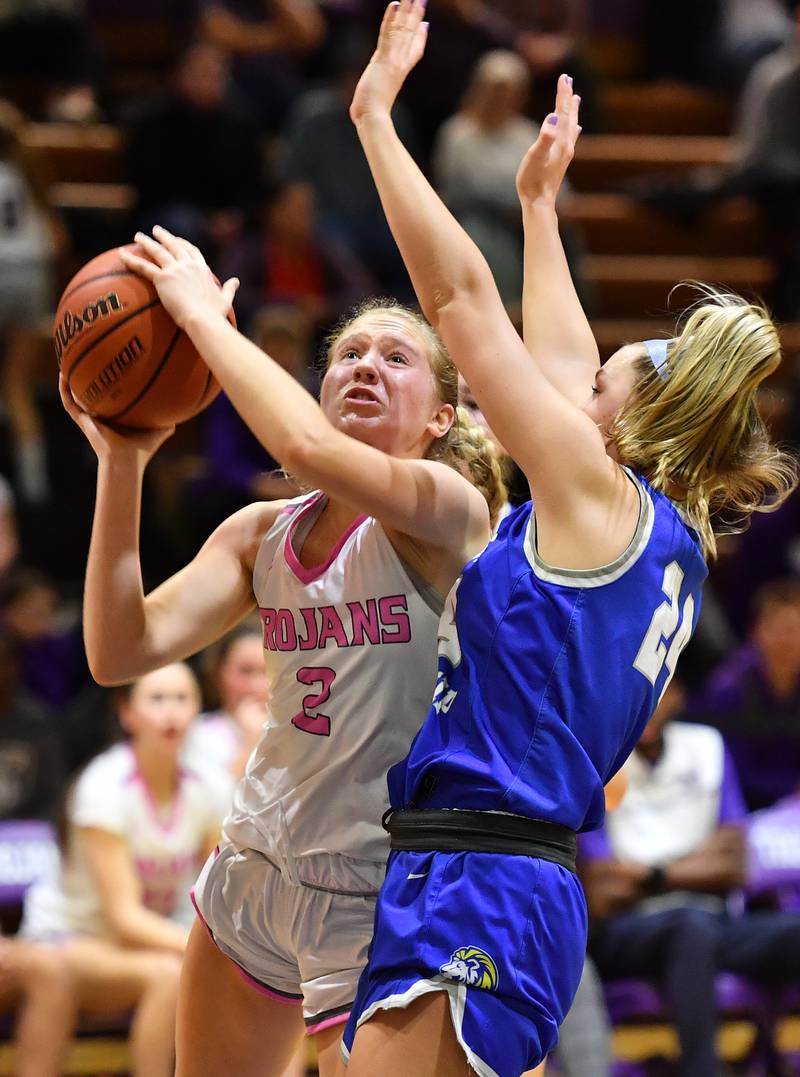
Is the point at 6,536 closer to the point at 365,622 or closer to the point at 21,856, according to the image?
the point at 21,856

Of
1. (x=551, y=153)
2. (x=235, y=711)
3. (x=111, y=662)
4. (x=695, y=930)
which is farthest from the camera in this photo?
(x=235, y=711)

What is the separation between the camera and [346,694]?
293cm

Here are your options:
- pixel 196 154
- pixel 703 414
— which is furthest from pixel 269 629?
pixel 196 154

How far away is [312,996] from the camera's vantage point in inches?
115

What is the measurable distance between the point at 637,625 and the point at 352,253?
6.51 m

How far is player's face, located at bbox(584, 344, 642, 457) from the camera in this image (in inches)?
112

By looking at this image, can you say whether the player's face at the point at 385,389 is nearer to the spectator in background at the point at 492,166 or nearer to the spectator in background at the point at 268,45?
the spectator in background at the point at 492,166

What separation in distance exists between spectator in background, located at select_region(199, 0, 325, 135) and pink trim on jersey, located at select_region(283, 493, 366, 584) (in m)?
7.25

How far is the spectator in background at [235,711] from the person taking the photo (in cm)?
579

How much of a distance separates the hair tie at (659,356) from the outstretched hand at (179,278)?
71cm

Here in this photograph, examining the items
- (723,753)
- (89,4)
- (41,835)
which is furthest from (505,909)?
(89,4)

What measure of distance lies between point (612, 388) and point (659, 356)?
0.35ft

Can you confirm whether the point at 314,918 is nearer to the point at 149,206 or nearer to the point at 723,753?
the point at 723,753

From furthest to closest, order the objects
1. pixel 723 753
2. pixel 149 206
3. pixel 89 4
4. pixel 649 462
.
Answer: pixel 89 4, pixel 149 206, pixel 723 753, pixel 649 462
